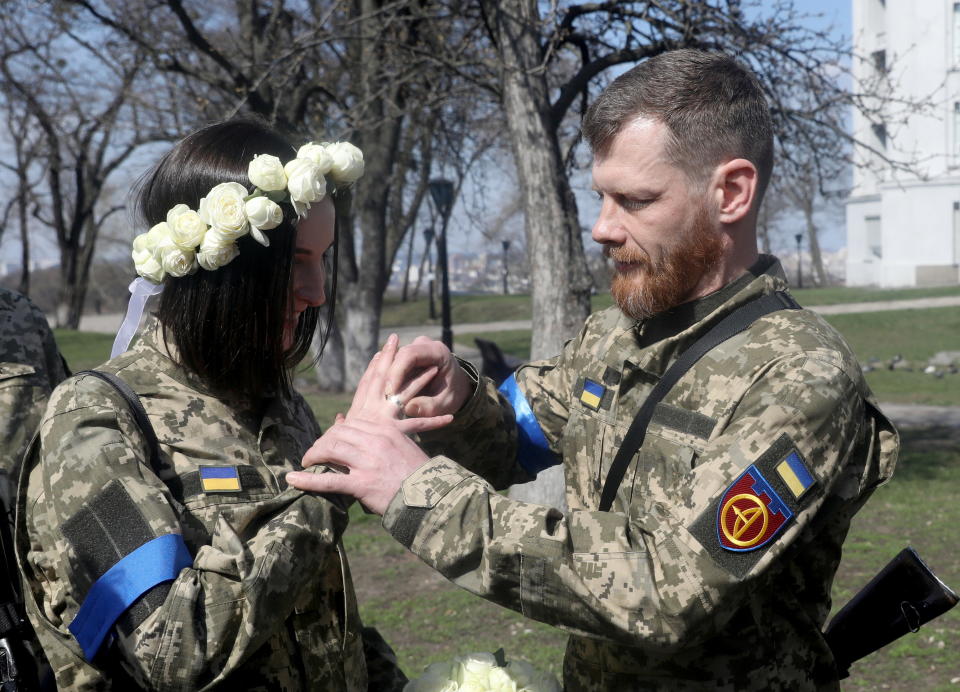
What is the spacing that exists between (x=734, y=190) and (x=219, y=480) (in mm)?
1370

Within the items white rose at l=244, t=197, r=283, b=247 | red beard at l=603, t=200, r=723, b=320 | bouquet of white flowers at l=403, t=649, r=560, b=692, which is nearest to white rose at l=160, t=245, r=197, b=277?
white rose at l=244, t=197, r=283, b=247

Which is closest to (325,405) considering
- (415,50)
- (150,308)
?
(415,50)

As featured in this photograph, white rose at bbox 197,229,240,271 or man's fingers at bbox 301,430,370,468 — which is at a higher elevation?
white rose at bbox 197,229,240,271

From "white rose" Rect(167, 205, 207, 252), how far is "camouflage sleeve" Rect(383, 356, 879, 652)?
2.40ft

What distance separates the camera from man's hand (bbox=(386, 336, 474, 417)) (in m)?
2.47

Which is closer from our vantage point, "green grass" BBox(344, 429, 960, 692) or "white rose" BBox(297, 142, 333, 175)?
"white rose" BBox(297, 142, 333, 175)

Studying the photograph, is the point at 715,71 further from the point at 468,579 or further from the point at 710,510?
the point at 468,579

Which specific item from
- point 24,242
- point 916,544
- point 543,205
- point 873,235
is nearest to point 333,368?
point 543,205

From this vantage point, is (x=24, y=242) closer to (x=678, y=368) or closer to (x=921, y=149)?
(x=921, y=149)

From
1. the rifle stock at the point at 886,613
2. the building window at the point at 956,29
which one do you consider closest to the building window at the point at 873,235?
the building window at the point at 956,29

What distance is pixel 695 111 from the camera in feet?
7.86

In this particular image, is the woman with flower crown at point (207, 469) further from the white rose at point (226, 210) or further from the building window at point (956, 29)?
the building window at point (956, 29)

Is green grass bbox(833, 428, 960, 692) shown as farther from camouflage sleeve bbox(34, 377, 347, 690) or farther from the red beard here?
camouflage sleeve bbox(34, 377, 347, 690)

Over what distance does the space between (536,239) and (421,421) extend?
190 inches
